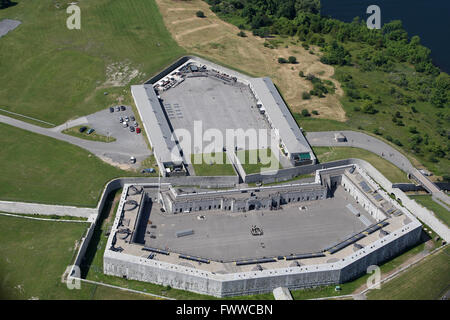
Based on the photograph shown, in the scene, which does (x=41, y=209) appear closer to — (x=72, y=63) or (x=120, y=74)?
(x=120, y=74)

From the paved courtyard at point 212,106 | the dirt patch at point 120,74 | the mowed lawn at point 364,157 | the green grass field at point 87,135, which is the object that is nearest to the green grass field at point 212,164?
the paved courtyard at point 212,106

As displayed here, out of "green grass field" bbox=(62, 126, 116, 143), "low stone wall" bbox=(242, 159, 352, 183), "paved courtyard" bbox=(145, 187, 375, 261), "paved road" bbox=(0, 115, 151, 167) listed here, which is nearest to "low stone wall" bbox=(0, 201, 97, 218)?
"paved courtyard" bbox=(145, 187, 375, 261)

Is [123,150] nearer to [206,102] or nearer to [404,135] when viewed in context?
[206,102]

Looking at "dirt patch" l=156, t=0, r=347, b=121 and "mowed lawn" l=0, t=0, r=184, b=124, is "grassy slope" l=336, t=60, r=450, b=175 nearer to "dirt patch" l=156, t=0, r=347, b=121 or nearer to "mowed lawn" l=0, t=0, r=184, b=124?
"dirt patch" l=156, t=0, r=347, b=121

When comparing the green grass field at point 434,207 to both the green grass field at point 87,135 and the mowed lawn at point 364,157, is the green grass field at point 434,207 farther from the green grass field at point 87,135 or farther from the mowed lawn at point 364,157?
the green grass field at point 87,135

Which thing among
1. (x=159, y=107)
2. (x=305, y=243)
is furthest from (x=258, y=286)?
(x=159, y=107)
